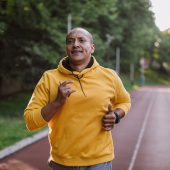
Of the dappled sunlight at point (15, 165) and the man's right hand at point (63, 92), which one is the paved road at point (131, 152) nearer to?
the dappled sunlight at point (15, 165)

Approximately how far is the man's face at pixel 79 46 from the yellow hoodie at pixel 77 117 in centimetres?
9

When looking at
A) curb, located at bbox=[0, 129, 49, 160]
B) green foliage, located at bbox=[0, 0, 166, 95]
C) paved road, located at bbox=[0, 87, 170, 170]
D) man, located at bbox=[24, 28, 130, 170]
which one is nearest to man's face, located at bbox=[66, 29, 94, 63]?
man, located at bbox=[24, 28, 130, 170]

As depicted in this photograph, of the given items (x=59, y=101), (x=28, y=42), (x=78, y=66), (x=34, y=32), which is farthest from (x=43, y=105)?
(x=28, y=42)

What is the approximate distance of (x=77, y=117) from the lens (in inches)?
137

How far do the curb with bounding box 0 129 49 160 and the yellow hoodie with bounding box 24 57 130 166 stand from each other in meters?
7.37

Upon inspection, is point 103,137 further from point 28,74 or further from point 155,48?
point 155,48

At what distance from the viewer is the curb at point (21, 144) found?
36.5 feet

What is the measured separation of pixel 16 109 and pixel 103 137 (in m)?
18.4

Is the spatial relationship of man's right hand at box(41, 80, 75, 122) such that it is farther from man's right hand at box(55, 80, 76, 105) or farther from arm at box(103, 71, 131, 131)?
arm at box(103, 71, 131, 131)

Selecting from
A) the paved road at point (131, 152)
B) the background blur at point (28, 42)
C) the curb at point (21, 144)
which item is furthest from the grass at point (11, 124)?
the paved road at point (131, 152)

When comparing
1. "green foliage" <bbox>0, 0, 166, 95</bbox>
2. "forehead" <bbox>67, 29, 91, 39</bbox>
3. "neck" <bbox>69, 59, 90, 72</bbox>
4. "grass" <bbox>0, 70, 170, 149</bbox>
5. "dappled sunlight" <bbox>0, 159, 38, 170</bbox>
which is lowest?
"grass" <bbox>0, 70, 170, 149</bbox>

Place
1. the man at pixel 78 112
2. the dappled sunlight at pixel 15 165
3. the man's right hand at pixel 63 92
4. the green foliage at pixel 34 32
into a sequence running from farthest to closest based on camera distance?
the green foliage at pixel 34 32, the dappled sunlight at pixel 15 165, the man at pixel 78 112, the man's right hand at pixel 63 92

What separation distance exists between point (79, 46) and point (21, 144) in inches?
367

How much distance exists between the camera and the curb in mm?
11120
